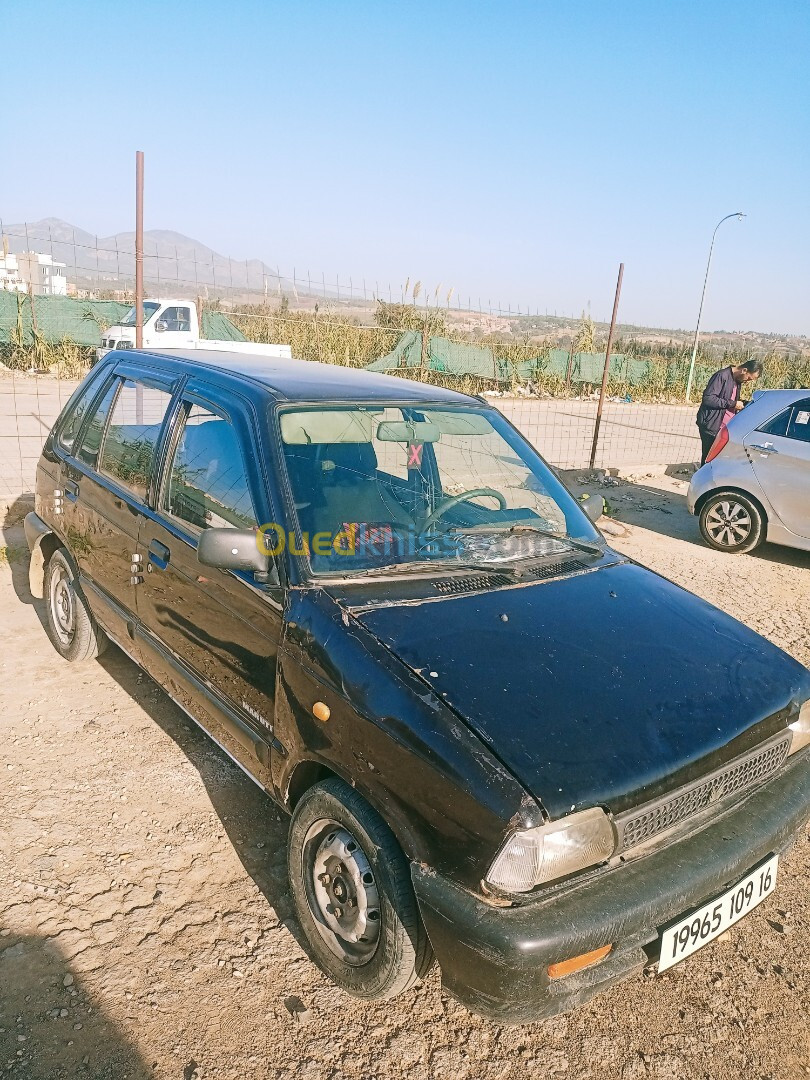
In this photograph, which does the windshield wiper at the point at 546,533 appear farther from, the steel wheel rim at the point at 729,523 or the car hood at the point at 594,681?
the steel wheel rim at the point at 729,523

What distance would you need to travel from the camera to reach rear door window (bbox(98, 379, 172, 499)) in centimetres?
322

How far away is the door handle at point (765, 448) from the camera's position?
7059mm

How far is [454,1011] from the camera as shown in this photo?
2.23 metres

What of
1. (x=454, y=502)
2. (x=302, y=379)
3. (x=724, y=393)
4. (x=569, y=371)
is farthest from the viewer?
(x=569, y=371)

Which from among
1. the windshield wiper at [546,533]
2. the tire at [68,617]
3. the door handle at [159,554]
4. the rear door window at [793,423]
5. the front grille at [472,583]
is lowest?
the tire at [68,617]

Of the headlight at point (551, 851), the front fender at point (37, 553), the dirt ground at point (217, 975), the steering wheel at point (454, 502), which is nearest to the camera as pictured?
the headlight at point (551, 851)

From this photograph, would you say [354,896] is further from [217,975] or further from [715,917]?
[715,917]

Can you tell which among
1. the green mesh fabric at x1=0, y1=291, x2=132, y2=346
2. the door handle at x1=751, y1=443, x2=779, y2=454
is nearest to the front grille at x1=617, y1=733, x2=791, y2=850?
the door handle at x1=751, y1=443, x2=779, y2=454

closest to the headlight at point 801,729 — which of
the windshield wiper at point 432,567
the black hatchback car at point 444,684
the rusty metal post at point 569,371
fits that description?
the black hatchback car at point 444,684

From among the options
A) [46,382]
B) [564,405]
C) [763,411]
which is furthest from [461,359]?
[763,411]

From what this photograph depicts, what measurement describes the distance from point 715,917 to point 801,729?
736mm

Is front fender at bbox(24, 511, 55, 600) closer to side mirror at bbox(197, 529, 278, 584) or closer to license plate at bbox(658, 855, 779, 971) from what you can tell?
side mirror at bbox(197, 529, 278, 584)

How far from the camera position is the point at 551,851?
172 cm

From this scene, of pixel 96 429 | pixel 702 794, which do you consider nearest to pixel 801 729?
pixel 702 794
